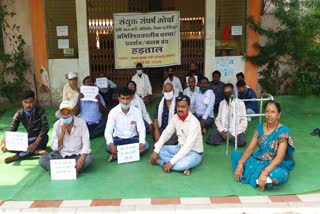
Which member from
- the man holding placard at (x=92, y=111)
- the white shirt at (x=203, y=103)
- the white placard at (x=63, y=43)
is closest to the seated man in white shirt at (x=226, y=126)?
the white shirt at (x=203, y=103)

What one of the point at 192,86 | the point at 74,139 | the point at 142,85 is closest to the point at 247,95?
the point at 192,86

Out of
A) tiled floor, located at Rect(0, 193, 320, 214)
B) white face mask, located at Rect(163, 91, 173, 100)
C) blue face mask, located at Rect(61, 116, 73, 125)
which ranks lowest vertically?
tiled floor, located at Rect(0, 193, 320, 214)

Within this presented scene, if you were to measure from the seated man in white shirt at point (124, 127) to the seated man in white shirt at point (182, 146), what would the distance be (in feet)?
1.43

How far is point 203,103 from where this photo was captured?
6.49 metres

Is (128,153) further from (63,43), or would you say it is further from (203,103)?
(63,43)

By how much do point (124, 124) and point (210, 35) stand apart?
3.87 m

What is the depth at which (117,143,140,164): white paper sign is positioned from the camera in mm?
5008

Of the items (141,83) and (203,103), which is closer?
(203,103)

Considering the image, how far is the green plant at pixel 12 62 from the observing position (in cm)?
789

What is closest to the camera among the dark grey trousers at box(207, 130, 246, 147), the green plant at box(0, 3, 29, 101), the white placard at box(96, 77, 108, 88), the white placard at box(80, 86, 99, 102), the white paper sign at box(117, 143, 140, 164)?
the white paper sign at box(117, 143, 140, 164)

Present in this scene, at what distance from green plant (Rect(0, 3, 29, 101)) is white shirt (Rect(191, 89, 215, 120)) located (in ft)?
12.8

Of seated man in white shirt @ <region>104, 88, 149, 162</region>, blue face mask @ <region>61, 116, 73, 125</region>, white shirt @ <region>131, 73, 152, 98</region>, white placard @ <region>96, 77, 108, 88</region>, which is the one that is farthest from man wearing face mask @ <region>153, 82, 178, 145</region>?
white shirt @ <region>131, 73, 152, 98</region>

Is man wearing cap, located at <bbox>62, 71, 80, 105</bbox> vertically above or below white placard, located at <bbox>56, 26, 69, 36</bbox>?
below

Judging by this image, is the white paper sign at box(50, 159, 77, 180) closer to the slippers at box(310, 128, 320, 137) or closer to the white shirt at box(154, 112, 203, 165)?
the white shirt at box(154, 112, 203, 165)
